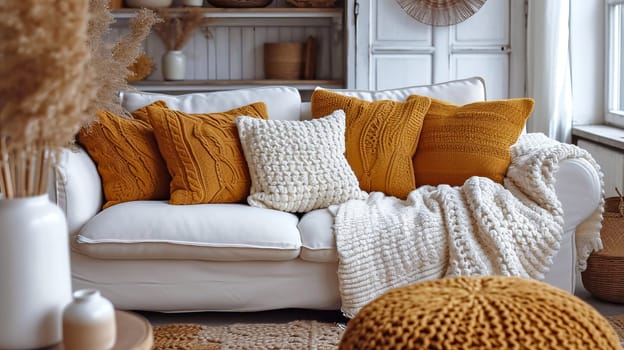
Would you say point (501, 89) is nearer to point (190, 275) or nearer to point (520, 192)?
point (520, 192)

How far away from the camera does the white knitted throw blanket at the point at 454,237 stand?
2762 millimetres

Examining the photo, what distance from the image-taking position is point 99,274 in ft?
9.45

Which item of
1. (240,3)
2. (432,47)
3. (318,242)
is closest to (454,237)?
(318,242)

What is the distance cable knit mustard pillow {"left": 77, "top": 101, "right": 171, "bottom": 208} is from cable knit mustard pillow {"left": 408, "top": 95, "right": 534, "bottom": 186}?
0.98 metres

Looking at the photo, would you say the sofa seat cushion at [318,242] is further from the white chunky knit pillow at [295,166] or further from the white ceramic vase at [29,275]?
the white ceramic vase at [29,275]

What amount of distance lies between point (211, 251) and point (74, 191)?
1.67 feet

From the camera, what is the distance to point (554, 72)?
15.2 ft

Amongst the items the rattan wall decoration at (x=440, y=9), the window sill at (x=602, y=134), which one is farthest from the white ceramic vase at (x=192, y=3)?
the window sill at (x=602, y=134)

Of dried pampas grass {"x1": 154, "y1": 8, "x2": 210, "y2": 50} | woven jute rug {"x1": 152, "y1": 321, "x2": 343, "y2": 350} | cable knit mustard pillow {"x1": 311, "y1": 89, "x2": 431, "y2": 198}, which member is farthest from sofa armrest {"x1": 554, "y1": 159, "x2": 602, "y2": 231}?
dried pampas grass {"x1": 154, "y1": 8, "x2": 210, "y2": 50}

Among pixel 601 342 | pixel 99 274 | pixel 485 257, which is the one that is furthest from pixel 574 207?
pixel 99 274

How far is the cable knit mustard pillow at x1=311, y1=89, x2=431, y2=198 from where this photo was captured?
3.21 metres

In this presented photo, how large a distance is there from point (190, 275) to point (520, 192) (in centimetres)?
116

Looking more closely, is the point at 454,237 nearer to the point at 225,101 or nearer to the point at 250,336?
the point at 250,336

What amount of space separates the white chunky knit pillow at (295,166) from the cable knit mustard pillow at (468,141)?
0.96 ft
